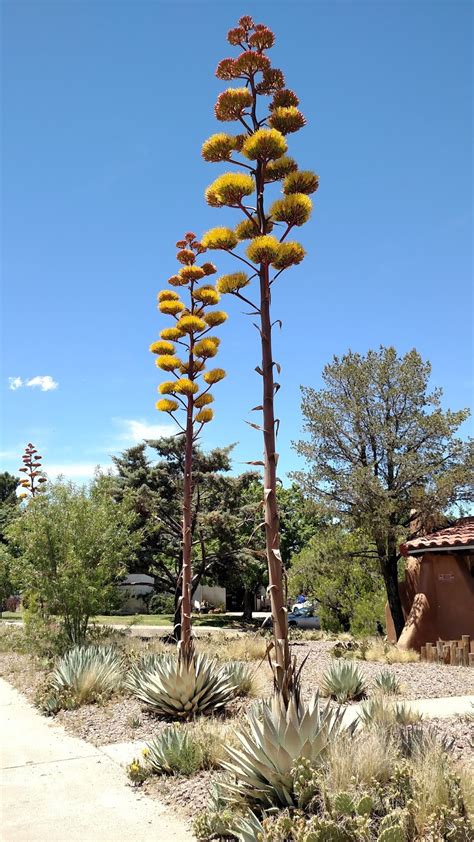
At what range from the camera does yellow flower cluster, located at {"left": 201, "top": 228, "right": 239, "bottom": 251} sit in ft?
21.2

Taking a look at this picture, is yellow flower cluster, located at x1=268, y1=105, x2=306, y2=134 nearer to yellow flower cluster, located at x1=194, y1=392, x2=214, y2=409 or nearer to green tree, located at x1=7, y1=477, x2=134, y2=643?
yellow flower cluster, located at x1=194, y1=392, x2=214, y2=409

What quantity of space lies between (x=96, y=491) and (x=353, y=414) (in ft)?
24.3

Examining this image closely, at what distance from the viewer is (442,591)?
15.0m

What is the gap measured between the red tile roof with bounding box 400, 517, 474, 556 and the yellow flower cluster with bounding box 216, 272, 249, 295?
10201mm

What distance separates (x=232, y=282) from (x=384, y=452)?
12327mm

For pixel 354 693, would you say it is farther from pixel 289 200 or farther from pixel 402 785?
pixel 289 200

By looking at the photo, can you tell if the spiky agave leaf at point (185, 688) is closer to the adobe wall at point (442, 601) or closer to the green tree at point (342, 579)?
the adobe wall at point (442, 601)

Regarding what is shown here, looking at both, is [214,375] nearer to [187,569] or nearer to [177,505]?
[187,569]

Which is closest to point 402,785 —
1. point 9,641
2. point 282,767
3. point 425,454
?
point 282,767

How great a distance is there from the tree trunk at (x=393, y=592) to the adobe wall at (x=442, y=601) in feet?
5.40

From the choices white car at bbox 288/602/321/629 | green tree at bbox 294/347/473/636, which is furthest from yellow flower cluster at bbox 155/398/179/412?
white car at bbox 288/602/321/629

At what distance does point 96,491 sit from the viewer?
14945 millimetres

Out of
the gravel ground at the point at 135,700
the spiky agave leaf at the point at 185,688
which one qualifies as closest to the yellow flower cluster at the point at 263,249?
the gravel ground at the point at 135,700

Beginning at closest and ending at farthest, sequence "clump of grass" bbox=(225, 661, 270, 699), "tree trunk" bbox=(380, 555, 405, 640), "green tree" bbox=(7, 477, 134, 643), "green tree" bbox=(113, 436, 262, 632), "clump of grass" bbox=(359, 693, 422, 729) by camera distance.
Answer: "clump of grass" bbox=(359, 693, 422, 729) < "clump of grass" bbox=(225, 661, 270, 699) < "green tree" bbox=(7, 477, 134, 643) < "tree trunk" bbox=(380, 555, 405, 640) < "green tree" bbox=(113, 436, 262, 632)
